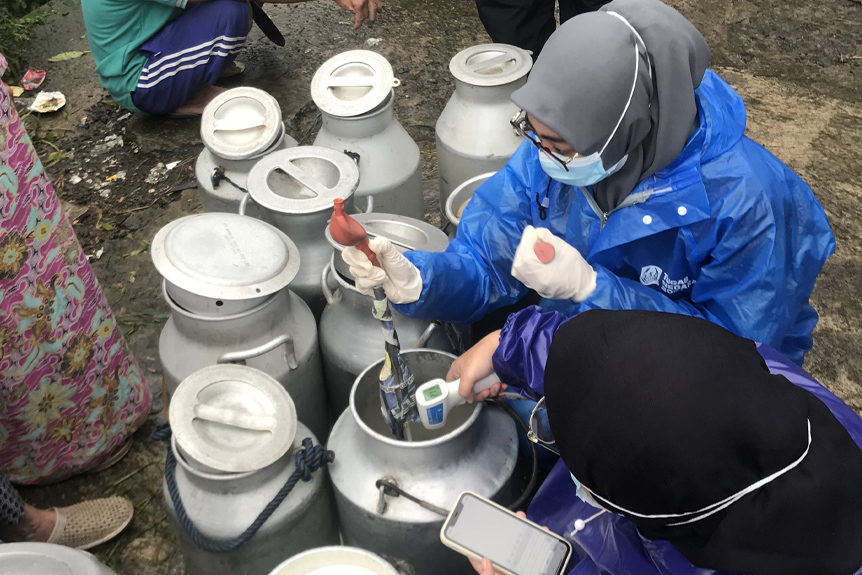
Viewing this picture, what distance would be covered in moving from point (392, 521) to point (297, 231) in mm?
954

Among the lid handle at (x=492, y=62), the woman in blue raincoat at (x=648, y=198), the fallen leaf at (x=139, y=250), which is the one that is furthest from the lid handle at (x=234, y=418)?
the fallen leaf at (x=139, y=250)

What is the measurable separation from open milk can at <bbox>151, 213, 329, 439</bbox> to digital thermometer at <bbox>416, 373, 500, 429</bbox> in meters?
0.45

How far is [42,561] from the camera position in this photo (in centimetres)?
126

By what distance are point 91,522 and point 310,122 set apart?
2524mm

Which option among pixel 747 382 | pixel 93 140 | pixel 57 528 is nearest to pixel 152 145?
pixel 93 140

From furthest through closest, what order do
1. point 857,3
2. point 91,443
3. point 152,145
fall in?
point 857,3 → point 152,145 → point 91,443

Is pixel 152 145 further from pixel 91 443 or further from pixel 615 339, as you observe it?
pixel 615 339

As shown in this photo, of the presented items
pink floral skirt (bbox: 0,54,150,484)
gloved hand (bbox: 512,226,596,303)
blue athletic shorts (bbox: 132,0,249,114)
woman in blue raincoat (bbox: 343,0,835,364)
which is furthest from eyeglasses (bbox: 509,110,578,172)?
blue athletic shorts (bbox: 132,0,249,114)

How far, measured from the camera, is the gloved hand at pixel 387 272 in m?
1.59

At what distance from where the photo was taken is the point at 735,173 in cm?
163

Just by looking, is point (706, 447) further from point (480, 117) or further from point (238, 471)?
point (480, 117)

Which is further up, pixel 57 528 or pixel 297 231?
pixel 297 231

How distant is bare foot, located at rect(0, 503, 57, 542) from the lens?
6.57 feet

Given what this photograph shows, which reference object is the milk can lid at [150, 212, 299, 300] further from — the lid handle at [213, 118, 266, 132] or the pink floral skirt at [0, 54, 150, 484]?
the lid handle at [213, 118, 266, 132]
